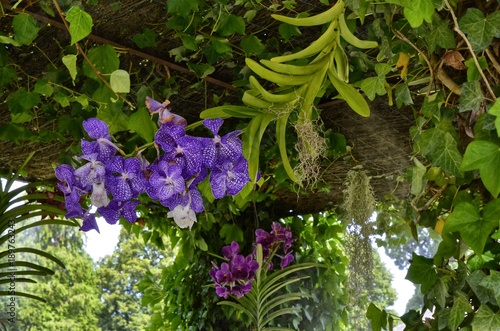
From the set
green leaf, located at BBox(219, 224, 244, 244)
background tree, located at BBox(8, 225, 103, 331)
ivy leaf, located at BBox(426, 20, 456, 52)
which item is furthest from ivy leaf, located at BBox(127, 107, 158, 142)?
background tree, located at BBox(8, 225, 103, 331)

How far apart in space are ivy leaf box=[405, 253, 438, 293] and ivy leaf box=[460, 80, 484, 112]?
8.7 inches

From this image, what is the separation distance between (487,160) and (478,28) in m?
0.19

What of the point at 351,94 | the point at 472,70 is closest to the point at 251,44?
the point at 472,70

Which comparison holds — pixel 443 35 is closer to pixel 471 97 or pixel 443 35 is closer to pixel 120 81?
pixel 471 97

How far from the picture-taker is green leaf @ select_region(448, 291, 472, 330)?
90 centimetres

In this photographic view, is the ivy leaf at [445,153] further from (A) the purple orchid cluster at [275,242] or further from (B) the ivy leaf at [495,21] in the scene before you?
(A) the purple orchid cluster at [275,242]

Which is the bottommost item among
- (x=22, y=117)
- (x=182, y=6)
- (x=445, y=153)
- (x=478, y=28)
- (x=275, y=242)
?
(x=445, y=153)

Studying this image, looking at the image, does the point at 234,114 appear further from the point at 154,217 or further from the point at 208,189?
the point at 154,217

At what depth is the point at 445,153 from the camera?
36.7 inches

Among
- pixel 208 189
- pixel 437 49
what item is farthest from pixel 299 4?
pixel 208 189

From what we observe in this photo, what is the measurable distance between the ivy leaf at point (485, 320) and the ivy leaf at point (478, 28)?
32 centimetres

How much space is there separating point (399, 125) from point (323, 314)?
1.22m

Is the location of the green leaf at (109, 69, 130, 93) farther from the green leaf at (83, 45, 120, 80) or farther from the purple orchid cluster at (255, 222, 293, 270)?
the purple orchid cluster at (255, 222, 293, 270)

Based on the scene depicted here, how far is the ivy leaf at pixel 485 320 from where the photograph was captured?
2.81 ft
